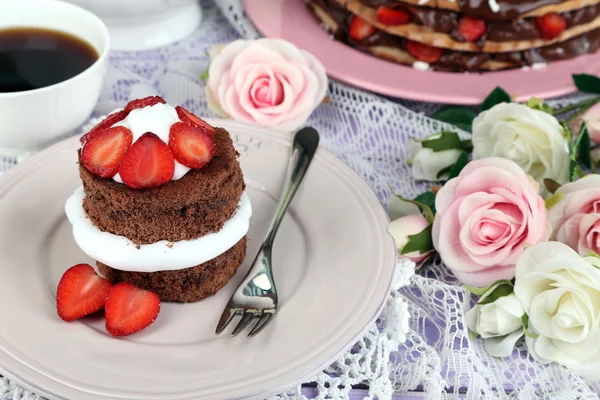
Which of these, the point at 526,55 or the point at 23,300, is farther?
the point at 526,55

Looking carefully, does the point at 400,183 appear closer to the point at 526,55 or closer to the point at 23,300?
the point at 526,55

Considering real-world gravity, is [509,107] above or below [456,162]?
above

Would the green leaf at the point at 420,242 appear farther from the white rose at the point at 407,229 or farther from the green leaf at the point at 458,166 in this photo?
the green leaf at the point at 458,166

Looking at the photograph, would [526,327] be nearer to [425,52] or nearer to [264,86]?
[264,86]

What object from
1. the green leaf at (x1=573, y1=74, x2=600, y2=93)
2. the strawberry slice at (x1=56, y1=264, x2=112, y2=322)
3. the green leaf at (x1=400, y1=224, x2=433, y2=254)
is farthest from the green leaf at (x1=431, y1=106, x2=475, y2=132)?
the strawberry slice at (x1=56, y1=264, x2=112, y2=322)

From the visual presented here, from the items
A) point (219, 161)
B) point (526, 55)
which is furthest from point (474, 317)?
point (526, 55)

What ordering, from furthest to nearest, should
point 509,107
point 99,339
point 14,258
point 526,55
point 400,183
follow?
point 526,55, point 400,183, point 509,107, point 14,258, point 99,339
